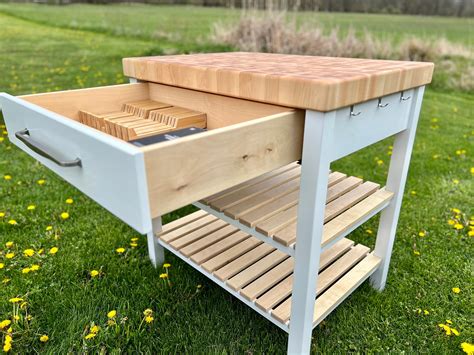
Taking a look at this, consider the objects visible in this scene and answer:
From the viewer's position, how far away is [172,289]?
162 cm

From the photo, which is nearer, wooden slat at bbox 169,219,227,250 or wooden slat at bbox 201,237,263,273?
wooden slat at bbox 201,237,263,273

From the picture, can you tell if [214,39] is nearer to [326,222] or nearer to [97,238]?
[97,238]

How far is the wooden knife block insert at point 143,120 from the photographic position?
1.02 metres

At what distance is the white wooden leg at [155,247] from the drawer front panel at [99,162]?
0.79 meters

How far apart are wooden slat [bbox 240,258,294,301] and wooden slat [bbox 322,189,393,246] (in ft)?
1.14

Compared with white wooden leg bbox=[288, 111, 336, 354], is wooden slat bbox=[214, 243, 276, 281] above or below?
below

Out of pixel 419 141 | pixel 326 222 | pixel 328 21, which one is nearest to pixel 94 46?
pixel 328 21

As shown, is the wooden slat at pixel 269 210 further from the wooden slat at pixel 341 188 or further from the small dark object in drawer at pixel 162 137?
the small dark object in drawer at pixel 162 137

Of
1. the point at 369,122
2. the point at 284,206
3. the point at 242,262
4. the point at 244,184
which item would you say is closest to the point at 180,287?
the point at 242,262

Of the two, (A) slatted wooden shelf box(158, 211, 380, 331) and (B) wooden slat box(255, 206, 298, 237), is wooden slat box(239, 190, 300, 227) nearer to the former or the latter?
(B) wooden slat box(255, 206, 298, 237)

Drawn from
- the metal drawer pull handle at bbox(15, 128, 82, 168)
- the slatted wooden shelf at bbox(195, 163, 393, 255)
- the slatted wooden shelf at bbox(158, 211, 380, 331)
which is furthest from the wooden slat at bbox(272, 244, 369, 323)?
the metal drawer pull handle at bbox(15, 128, 82, 168)

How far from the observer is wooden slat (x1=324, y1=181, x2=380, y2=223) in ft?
4.09

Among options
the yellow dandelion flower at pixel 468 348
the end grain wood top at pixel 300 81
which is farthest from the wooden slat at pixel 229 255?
the yellow dandelion flower at pixel 468 348

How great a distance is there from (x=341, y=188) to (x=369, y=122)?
0.43m
